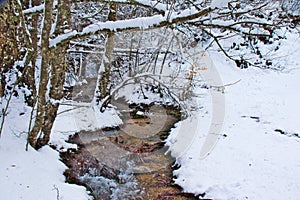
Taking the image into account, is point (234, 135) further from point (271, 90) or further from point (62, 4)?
point (271, 90)

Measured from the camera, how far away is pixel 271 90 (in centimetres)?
1101

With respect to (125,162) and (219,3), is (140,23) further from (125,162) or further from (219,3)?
(125,162)

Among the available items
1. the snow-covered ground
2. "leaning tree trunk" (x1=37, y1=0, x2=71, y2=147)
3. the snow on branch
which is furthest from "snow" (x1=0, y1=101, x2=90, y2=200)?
the snow on branch

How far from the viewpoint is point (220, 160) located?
543 centimetres

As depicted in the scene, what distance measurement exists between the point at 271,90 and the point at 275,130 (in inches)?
177

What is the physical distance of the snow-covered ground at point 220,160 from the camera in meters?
4.01

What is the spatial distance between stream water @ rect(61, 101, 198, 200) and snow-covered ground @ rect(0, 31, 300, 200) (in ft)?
0.85

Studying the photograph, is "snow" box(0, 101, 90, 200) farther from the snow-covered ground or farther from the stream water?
the stream water

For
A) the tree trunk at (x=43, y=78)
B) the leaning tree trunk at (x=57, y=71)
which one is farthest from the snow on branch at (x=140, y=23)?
the leaning tree trunk at (x=57, y=71)

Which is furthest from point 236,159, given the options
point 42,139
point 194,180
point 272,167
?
point 42,139

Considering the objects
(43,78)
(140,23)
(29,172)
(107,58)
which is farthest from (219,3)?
(107,58)

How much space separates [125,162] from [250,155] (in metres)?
2.41

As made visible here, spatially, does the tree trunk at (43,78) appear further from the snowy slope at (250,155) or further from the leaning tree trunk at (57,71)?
the snowy slope at (250,155)

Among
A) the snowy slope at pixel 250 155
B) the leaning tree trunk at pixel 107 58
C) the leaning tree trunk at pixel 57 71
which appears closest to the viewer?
the leaning tree trunk at pixel 57 71
